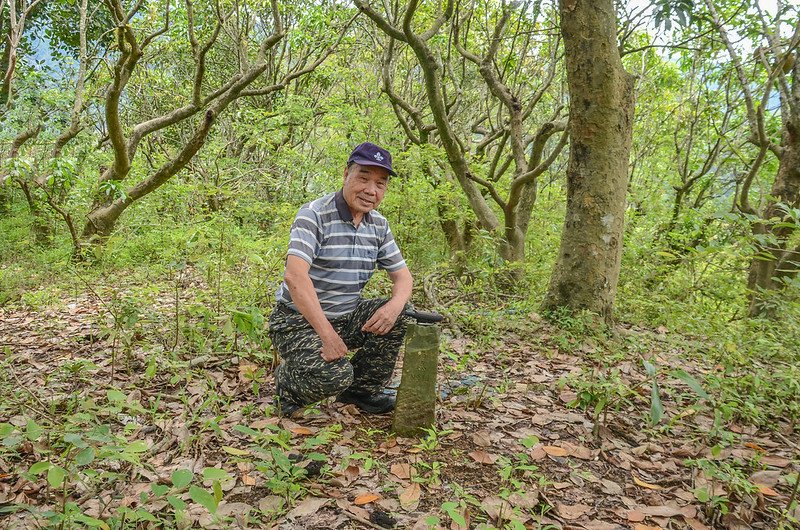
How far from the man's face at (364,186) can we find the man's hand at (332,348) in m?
0.83

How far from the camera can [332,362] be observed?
3129 mm

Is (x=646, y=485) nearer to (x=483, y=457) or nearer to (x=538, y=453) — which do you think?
(x=538, y=453)

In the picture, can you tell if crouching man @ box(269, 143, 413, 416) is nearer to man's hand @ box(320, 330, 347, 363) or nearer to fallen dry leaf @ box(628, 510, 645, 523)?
man's hand @ box(320, 330, 347, 363)

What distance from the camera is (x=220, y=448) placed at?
2.93 metres

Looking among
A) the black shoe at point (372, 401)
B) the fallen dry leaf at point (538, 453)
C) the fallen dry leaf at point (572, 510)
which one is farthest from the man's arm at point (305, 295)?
the fallen dry leaf at point (572, 510)

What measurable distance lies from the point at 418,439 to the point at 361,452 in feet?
1.21

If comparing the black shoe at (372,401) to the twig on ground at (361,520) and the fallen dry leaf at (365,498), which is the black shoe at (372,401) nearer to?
the fallen dry leaf at (365,498)

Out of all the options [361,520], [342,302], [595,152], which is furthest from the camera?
[595,152]

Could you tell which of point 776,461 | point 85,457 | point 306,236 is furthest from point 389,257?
point 776,461

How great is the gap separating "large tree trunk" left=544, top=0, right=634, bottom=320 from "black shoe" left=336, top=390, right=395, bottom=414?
7.98ft

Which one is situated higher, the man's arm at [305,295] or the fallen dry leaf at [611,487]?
the man's arm at [305,295]

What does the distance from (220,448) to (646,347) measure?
12.2 feet

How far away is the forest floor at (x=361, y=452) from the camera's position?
7.68 feet

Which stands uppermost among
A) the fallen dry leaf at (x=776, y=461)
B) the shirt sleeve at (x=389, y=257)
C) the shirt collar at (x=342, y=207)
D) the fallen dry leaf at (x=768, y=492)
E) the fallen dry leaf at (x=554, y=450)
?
the shirt collar at (x=342, y=207)
